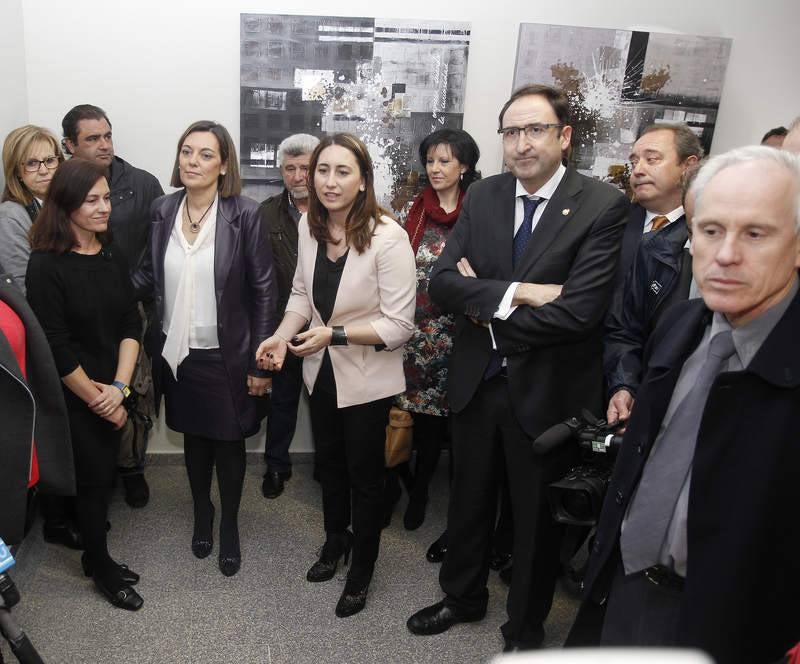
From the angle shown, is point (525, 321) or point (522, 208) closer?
point (525, 321)

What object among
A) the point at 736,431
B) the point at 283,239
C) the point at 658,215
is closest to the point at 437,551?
the point at 283,239

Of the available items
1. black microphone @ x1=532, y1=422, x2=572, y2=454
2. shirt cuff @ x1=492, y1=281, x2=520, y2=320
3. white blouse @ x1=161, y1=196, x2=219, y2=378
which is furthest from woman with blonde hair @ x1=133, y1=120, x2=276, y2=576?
black microphone @ x1=532, y1=422, x2=572, y2=454

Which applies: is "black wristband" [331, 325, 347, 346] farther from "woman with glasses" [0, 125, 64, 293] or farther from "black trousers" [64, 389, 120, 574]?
"woman with glasses" [0, 125, 64, 293]

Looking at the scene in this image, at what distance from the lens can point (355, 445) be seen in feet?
7.98

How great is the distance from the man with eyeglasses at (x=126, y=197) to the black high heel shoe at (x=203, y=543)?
566 millimetres

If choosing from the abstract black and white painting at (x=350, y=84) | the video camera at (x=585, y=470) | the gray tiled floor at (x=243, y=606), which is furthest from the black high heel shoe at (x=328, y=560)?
the abstract black and white painting at (x=350, y=84)

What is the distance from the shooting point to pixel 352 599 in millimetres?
2588

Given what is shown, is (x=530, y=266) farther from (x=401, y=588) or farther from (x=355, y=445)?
(x=401, y=588)

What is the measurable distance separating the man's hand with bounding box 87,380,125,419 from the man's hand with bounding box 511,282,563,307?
148 centimetres

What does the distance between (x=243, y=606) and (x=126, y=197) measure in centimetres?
196

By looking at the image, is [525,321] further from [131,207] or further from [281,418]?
[131,207]

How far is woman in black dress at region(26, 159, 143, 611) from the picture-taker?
2.26 metres

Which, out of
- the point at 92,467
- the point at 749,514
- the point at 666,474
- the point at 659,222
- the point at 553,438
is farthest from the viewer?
the point at 659,222

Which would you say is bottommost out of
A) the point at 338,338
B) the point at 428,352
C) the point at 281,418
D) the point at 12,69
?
the point at 281,418
